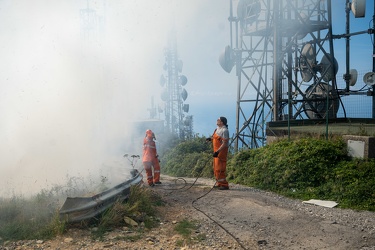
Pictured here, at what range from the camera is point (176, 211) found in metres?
6.71

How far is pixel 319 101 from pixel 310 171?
320 inches

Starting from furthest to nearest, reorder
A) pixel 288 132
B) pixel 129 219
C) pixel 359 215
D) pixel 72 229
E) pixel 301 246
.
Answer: pixel 288 132 < pixel 359 215 < pixel 129 219 < pixel 72 229 < pixel 301 246

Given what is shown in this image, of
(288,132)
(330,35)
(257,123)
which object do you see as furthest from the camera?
(257,123)

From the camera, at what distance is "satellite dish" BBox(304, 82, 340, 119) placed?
49.5 ft

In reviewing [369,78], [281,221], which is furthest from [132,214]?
[369,78]

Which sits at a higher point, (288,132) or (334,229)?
(288,132)

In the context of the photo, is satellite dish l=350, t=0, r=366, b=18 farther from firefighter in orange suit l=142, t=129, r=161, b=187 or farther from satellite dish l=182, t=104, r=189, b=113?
satellite dish l=182, t=104, r=189, b=113

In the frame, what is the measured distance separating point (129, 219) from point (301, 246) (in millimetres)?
2686

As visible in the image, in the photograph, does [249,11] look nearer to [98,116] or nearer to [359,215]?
[98,116]

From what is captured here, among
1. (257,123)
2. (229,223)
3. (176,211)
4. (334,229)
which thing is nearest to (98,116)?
(257,123)

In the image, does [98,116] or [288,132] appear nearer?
[288,132]

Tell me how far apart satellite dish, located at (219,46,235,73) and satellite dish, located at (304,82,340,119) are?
375 centimetres

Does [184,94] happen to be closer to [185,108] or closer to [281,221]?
[185,108]

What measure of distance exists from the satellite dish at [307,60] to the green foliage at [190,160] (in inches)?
226
